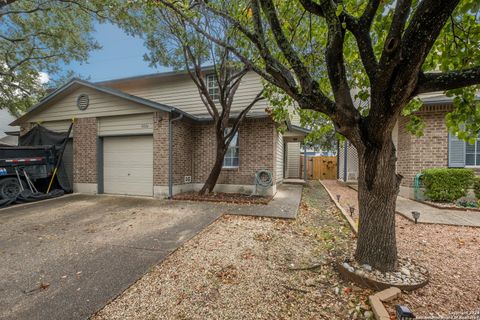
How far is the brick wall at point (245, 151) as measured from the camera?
27.7ft

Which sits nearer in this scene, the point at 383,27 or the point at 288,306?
the point at 288,306

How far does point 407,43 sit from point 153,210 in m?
6.52

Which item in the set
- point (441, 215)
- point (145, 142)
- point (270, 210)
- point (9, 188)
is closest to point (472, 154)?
point (441, 215)

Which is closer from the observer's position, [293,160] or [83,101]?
[83,101]

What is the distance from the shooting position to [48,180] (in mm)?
8344

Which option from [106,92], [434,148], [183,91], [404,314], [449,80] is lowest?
[404,314]

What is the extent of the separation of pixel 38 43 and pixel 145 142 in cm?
904

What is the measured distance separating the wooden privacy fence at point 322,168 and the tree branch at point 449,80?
16.5 metres

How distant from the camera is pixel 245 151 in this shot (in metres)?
8.70

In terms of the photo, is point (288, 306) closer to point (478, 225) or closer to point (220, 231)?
point (220, 231)

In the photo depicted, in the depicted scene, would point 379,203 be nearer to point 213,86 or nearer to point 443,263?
point 443,263

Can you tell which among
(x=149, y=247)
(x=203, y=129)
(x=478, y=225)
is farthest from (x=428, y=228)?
(x=203, y=129)

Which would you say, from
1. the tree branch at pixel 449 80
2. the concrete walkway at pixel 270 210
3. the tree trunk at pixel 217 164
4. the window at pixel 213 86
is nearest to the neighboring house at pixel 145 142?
the window at pixel 213 86

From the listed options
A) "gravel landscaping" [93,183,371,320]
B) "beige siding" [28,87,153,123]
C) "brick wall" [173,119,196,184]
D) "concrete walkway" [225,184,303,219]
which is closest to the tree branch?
"gravel landscaping" [93,183,371,320]
